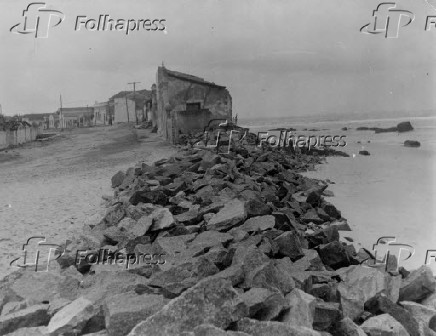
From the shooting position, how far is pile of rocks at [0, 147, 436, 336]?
320 cm

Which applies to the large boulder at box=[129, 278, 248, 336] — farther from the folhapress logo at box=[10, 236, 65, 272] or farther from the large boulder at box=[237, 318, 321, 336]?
the folhapress logo at box=[10, 236, 65, 272]

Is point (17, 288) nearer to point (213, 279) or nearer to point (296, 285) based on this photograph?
point (213, 279)

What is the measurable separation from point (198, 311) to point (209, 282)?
23 centimetres

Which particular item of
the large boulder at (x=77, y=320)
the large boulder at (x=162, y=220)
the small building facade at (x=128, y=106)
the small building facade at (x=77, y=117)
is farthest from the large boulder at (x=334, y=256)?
the small building facade at (x=77, y=117)

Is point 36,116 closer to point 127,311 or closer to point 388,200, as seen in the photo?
point 388,200

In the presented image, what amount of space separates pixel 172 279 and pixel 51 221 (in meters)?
4.16

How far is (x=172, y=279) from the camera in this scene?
3.95 m

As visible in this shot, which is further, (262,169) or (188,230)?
(262,169)

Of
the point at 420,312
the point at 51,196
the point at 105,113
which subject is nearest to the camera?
the point at 420,312

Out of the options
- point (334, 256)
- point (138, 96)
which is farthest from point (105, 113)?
point (334, 256)

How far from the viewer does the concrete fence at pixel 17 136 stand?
2508cm

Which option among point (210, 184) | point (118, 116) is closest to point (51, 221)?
point (210, 184)

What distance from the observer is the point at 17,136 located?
90.3 feet

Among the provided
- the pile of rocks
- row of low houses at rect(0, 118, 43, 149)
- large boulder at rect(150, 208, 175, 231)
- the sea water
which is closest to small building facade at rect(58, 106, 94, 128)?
row of low houses at rect(0, 118, 43, 149)
